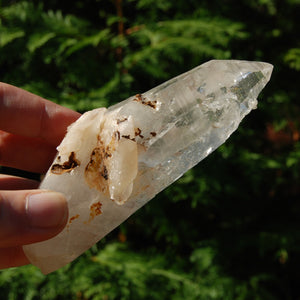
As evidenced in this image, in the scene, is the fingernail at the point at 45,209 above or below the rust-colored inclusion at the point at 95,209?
above

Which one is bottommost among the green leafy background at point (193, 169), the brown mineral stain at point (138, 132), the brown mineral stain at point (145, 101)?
the green leafy background at point (193, 169)

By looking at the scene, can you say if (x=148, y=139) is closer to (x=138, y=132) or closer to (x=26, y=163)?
(x=138, y=132)

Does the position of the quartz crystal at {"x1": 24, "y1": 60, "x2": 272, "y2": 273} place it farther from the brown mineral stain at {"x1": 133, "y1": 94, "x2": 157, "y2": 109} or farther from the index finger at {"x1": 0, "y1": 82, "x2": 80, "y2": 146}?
the index finger at {"x1": 0, "y1": 82, "x2": 80, "y2": 146}

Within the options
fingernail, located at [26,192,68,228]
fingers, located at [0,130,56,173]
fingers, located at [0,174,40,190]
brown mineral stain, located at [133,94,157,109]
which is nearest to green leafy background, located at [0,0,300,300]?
fingers, located at [0,130,56,173]

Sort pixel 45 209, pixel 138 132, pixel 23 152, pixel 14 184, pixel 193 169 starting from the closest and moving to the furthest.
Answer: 1. pixel 45 209
2. pixel 138 132
3. pixel 14 184
4. pixel 23 152
5. pixel 193 169

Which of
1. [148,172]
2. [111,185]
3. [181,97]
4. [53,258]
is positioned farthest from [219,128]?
[53,258]

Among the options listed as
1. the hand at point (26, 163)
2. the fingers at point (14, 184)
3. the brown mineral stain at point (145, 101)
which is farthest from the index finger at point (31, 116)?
the brown mineral stain at point (145, 101)

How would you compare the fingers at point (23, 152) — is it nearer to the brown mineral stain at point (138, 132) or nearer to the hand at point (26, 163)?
the hand at point (26, 163)

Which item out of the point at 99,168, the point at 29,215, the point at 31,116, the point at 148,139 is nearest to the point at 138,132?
the point at 148,139
